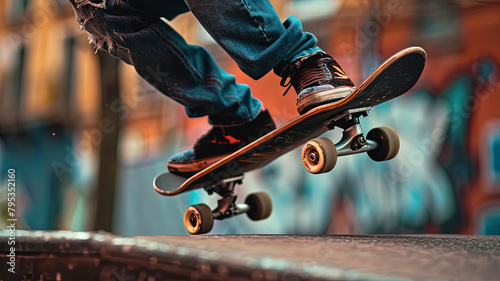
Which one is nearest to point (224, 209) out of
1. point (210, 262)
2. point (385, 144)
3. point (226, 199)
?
point (226, 199)

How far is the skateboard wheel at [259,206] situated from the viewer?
247 centimetres

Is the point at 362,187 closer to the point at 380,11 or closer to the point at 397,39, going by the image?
the point at 397,39

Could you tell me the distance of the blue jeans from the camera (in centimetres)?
162

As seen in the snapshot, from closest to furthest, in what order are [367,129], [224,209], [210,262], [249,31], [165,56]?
[210,262]
[249,31]
[165,56]
[224,209]
[367,129]

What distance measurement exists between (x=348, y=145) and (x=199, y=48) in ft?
3.11

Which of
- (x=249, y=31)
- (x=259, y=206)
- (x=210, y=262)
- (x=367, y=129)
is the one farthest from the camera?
(x=367, y=129)

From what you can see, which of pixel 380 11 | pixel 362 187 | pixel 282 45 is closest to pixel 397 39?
pixel 380 11

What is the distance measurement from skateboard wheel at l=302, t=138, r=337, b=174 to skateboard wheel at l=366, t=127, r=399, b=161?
237 millimetres

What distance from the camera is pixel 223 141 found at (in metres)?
2.19

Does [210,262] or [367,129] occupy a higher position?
[367,129]

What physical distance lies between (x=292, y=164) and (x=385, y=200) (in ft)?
3.47

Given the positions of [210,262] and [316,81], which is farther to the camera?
[316,81]

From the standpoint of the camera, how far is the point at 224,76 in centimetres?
221

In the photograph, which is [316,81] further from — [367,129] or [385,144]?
[367,129]
